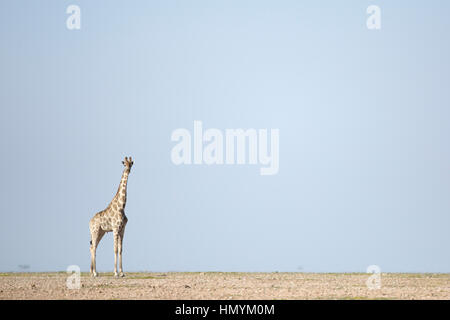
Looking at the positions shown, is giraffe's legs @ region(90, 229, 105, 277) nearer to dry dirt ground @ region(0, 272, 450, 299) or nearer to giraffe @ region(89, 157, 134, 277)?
giraffe @ region(89, 157, 134, 277)

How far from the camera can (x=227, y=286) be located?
124 ft

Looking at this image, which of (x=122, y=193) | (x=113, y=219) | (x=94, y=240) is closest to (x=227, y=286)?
(x=113, y=219)

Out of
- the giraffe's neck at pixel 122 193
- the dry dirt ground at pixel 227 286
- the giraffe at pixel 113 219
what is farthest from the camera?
the giraffe's neck at pixel 122 193

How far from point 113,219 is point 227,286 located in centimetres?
1134

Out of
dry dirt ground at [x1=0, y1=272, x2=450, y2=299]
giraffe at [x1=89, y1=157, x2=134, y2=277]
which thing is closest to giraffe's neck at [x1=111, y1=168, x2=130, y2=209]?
giraffe at [x1=89, y1=157, x2=134, y2=277]

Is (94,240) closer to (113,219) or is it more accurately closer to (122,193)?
(113,219)

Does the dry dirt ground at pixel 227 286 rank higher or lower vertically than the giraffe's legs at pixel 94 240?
lower

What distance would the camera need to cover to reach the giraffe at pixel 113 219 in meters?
46.5

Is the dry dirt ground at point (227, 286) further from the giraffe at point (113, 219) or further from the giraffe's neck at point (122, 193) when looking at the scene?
the giraffe's neck at point (122, 193)

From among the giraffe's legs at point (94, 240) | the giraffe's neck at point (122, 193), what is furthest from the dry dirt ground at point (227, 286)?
the giraffe's neck at point (122, 193)

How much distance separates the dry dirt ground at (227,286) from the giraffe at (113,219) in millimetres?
2142

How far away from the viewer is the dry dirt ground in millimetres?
33656
